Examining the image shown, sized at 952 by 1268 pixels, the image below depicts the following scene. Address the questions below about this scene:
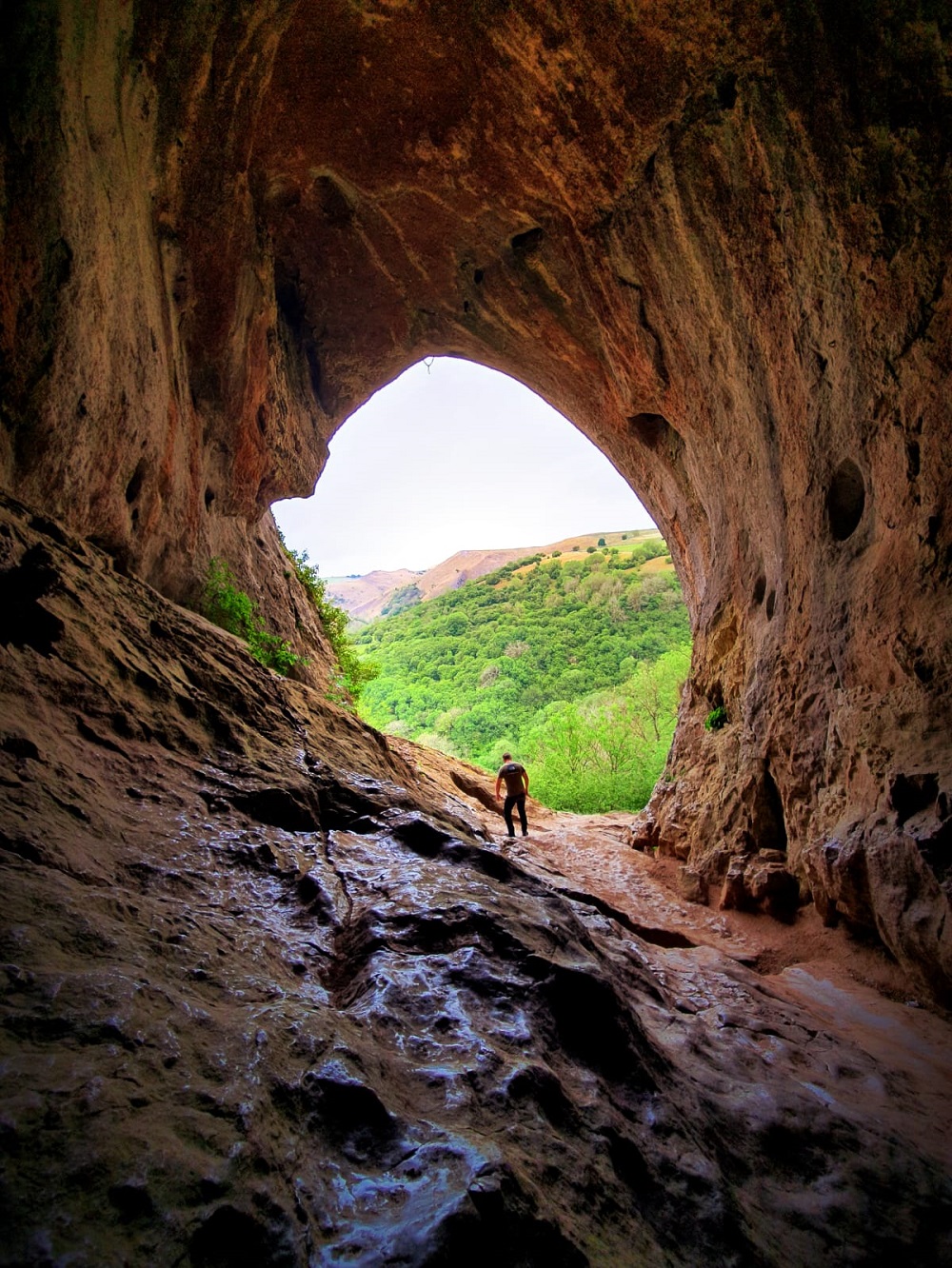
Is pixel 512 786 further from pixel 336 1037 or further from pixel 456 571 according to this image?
pixel 456 571

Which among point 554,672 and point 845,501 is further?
point 554,672

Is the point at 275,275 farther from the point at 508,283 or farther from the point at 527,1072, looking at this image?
the point at 527,1072

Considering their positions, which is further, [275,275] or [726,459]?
[275,275]

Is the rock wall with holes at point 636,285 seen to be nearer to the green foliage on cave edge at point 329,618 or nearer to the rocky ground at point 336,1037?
the rocky ground at point 336,1037

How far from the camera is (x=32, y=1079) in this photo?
1.49 metres

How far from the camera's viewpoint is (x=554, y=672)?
55.3 m

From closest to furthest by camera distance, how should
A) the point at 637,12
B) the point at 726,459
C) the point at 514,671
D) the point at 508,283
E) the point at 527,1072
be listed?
the point at 527,1072 → the point at 637,12 → the point at 726,459 → the point at 508,283 → the point at 514,671

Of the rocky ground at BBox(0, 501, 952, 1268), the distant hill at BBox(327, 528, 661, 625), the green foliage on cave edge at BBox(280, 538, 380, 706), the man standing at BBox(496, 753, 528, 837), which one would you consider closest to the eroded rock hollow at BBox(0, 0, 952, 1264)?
the rocky ground at BBox(0, 501, 952, 1268)

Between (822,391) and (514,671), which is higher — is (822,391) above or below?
above

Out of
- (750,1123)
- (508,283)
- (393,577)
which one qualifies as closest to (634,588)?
(508,283)

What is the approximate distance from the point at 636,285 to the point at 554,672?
47674mm

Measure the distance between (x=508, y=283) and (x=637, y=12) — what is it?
4824 mm

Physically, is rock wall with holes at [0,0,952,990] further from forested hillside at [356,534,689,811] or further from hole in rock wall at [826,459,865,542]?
forested hillside at [356,534,689,811]

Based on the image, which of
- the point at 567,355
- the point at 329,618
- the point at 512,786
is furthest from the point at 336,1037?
the point at 329,618
